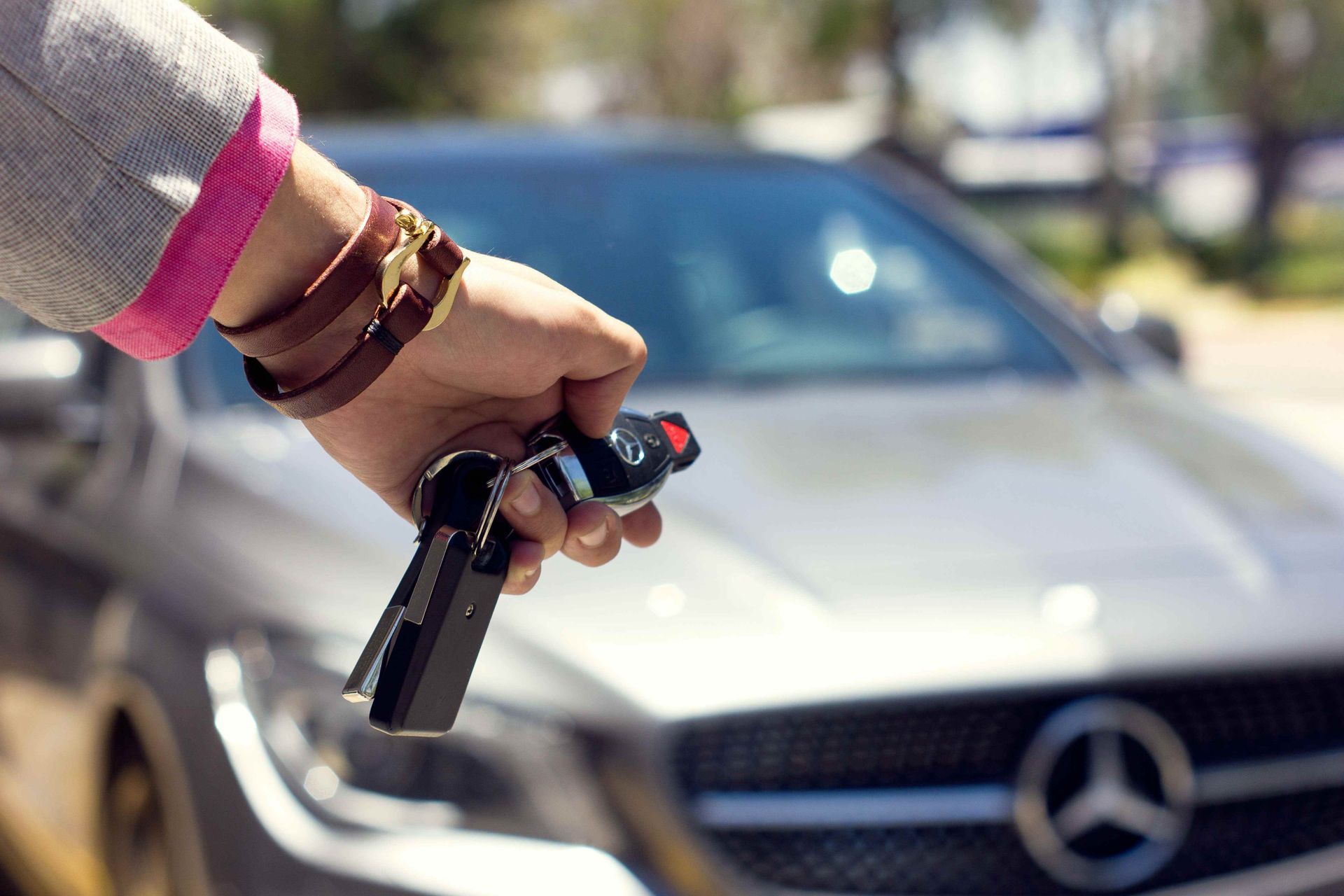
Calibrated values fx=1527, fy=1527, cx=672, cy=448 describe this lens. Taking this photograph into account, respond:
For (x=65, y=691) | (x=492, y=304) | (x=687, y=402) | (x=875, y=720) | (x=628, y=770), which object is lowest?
(x=492, y=304)

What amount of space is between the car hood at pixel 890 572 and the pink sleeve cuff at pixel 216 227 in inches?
38.9

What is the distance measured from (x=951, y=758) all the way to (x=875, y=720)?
12 centimetres

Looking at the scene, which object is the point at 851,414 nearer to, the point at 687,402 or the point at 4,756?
the point at 687,402

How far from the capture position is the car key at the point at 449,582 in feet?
3.26

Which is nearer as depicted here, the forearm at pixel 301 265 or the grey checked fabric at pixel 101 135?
the grey checked fabric at pixel 101 135

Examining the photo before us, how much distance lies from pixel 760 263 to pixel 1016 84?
20.8 m

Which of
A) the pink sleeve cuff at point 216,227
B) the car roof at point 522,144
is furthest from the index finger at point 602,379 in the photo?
the car roof at point 522,144

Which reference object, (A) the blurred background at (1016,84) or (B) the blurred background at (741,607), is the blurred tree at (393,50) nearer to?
(A) the blurred background at (1016,84)

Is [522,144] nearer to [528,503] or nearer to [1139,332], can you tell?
[1139,332]

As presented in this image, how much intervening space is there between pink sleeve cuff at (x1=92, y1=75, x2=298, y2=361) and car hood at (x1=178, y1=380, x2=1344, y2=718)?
99 cm

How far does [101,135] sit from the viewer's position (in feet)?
2.99

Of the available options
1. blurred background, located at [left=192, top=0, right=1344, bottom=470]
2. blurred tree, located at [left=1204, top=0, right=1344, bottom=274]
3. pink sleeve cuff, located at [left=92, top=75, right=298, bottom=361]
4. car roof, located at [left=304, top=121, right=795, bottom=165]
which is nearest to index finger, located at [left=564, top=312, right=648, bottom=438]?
pink sleeve cuff, located at [left=92, top=75, right=298, bottom=361]

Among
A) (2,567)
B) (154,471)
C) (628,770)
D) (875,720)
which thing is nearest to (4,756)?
(2,567)

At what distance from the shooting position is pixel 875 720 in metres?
1.90
